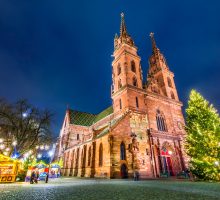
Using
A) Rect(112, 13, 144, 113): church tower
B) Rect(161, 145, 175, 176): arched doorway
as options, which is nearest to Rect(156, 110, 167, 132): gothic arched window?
Rect(161, 145, 175, 176): arched doorway

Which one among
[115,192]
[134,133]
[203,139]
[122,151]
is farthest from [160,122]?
[115,192]

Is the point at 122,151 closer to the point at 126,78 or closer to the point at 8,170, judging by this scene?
the point at 126,78

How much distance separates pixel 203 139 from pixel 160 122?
1333cm

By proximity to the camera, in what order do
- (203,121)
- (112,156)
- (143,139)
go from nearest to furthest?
(203,121) < (112,156) < (143,139)

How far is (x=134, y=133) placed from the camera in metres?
25.7

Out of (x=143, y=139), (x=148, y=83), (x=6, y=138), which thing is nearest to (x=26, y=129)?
(x=6, y=138)

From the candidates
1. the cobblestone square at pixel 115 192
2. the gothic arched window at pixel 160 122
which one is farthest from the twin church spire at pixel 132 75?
the cobblestone square at pixel 115 192

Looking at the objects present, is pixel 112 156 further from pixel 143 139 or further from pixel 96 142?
pixel 143 139

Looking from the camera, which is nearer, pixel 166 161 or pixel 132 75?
pixel 166 161

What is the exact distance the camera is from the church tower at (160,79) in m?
34.8

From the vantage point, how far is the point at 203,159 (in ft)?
57.0

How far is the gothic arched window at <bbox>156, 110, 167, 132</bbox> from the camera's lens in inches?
1219

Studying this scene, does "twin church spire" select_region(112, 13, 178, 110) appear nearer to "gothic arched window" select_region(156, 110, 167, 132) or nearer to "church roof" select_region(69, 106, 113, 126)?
"gothic arched window" select_region(156, 110, 167, 132)

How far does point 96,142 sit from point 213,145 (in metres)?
16.9
